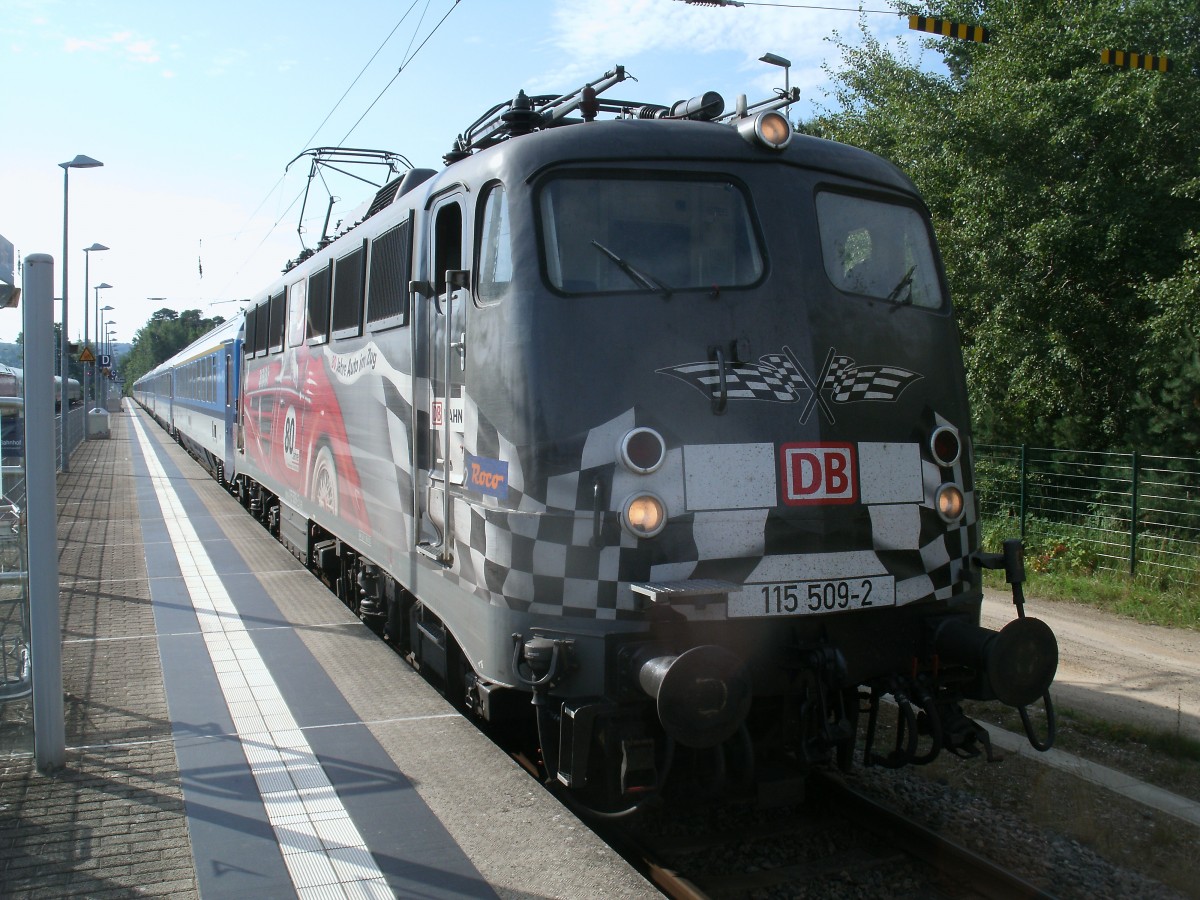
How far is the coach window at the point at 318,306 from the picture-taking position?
830cm

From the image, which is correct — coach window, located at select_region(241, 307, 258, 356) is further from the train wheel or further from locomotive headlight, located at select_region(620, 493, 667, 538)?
locomotive headlight, located at select_region(620, 493, 667, 538)

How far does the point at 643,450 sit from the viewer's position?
14.5 feet

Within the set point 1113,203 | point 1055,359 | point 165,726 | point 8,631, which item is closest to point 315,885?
point 165,726

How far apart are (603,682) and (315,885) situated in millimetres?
1331

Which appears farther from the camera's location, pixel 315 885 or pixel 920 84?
pixel 920 84

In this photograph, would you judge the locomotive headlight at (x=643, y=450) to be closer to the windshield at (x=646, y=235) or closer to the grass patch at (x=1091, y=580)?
the windshield at (x=646, y=235)

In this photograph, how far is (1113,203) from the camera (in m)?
12.8

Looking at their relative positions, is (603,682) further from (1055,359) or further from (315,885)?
(1055,359)

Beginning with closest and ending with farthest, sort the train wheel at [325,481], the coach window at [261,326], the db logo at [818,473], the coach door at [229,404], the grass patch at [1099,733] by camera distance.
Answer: the db logo at [818,473] < the grass patch at [1099,733] < the train wheel at [325,481] < the coach window at [261,326] < the coach door at [229,404]

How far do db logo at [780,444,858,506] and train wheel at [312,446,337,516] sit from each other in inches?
172

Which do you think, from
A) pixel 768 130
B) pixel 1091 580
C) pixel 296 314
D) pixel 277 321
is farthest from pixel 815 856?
pixel 277 321

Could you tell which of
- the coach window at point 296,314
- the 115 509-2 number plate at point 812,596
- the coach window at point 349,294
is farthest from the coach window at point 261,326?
the 115 509-2 number plate at point 812,596

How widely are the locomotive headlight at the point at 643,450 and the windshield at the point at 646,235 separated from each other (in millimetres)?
684

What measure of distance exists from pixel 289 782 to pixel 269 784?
8 centimetres
